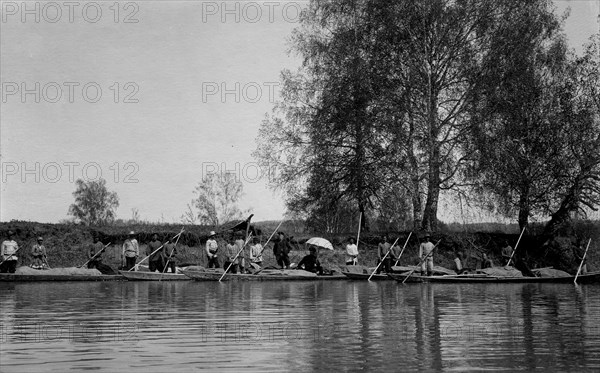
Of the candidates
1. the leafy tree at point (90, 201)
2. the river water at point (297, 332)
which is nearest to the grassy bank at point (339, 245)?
the river water at point (297, 332)

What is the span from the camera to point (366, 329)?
13805 millimetres

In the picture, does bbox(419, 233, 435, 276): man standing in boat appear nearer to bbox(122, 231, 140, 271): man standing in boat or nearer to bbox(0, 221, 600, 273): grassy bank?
bbox(0, 221, 600, 273): grassy bank

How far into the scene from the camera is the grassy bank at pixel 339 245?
38.0 m

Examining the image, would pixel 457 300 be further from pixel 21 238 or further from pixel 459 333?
pixel 21 238

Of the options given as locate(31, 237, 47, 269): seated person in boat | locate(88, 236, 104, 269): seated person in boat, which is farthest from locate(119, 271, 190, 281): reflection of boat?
locate(31, 237, 47, 269): seated person in boat

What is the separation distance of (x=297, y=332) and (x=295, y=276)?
62.0 ft

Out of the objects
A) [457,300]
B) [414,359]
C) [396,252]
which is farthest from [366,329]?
[396,252]

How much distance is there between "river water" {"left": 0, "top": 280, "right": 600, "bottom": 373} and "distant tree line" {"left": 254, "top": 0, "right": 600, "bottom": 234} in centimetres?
1457

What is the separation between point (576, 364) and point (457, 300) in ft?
36.8

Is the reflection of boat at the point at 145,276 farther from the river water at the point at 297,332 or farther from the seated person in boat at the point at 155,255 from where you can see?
the river water at the point at 297,332

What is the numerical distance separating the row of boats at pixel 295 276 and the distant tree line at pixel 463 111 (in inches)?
218

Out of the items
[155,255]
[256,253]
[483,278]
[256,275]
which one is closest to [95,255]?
[155,255]

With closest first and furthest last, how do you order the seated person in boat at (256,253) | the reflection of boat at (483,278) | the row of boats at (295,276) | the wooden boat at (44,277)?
the reflection of boat at (483,278)
the row of boats at (295,276)
the wooden boat at (44,277)
the seated person in boat at (256,253)

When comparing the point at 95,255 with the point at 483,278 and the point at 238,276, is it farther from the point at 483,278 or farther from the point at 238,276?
the point at 483,278
